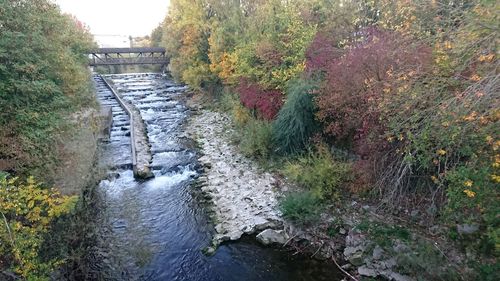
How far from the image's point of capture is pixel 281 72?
10.8 meters

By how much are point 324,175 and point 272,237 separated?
2.09 m

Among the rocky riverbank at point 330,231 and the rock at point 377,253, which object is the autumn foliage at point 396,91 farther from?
the rock at point 377,253

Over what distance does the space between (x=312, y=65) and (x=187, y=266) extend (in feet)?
21.7

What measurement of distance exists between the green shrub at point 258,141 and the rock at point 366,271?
198 inches

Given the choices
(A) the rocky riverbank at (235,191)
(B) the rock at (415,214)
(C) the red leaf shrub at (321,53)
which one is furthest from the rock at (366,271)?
(C) the red leaf shrub at (321,53)

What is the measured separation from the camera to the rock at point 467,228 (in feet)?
18.2

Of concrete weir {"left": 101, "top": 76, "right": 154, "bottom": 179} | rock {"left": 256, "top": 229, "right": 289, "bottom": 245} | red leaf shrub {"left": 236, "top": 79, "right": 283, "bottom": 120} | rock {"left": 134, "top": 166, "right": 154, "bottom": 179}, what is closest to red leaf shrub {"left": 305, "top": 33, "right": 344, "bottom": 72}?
red leaf shrub {"left": 236, "top": 79, "right": 283, "bottom": 120}

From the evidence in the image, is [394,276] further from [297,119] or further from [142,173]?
[142,173]

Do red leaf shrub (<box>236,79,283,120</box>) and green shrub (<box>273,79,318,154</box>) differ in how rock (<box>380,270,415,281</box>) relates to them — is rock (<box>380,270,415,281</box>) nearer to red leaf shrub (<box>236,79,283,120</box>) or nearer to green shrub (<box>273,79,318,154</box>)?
green shrub (<box>273,79,318,154</box>)

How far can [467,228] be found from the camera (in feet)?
18.7

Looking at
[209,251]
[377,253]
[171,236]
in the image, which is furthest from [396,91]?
[171,236]

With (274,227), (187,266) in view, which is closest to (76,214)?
(187,266)

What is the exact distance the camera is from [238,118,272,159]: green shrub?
1070 cm

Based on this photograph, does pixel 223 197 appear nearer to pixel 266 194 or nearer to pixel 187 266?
pixel 266 194
